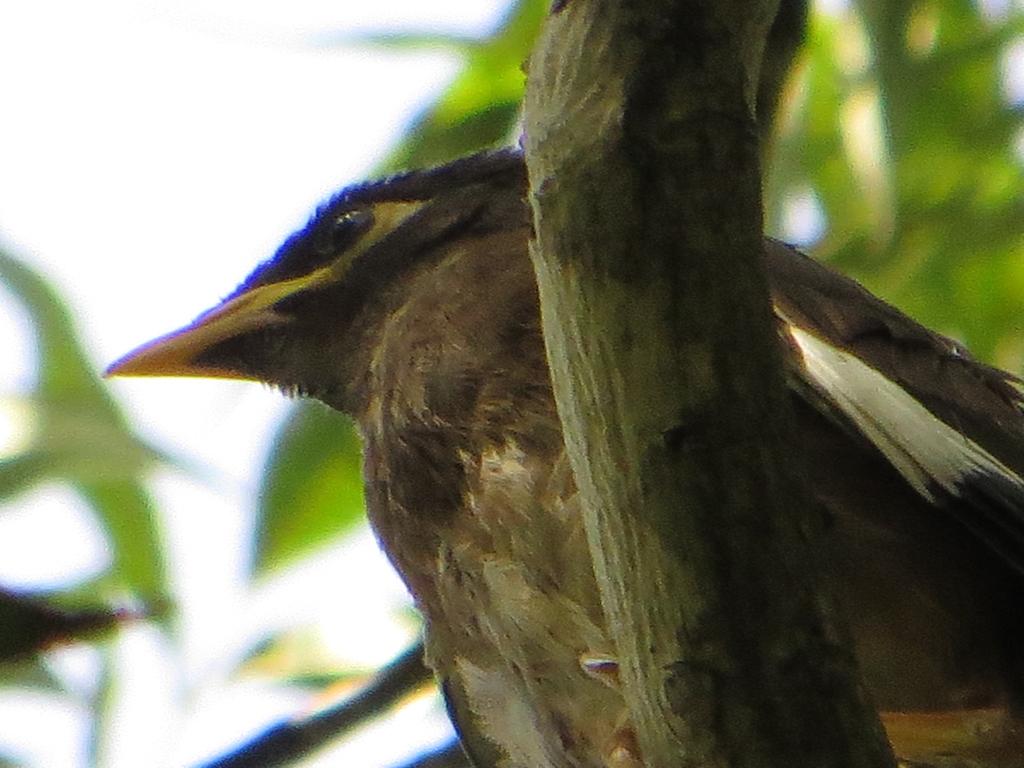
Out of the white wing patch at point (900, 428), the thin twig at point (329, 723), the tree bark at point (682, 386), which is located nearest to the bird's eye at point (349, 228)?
the thin twig at point (329, 723)

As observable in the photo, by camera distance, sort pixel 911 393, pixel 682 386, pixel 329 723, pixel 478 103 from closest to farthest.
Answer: pixel 682 386, pixel 911 393, pixel 329 723, pixel 478 103

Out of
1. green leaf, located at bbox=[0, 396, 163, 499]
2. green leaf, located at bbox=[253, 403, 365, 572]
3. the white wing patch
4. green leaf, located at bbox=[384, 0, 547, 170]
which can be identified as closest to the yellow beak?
green leaf, located at bbox=[0, 396, 163, 499]

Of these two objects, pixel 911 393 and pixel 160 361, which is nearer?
pixel 911 393

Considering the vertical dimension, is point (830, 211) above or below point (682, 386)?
above

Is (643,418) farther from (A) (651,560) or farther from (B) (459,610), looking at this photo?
(B) (459,610)

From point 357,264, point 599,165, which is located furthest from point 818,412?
point 357,264

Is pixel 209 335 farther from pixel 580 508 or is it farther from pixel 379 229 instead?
pixel 580 508

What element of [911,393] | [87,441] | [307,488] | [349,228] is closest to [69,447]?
[87,441]
